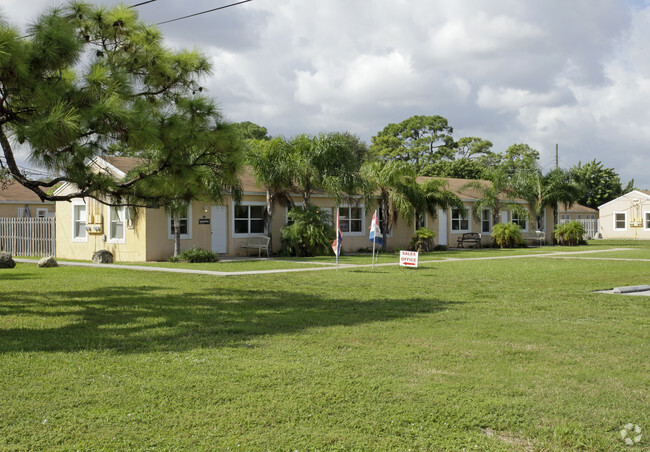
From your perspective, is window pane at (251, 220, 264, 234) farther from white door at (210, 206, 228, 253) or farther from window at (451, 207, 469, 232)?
window at (451, 207, 469, 232)

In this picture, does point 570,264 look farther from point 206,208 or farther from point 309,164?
point 206,208

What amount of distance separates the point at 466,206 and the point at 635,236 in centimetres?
1912

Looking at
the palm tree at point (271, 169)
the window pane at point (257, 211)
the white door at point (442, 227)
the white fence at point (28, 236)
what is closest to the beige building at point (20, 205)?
the white fence at point (28, 236)

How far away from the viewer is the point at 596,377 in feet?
19.1

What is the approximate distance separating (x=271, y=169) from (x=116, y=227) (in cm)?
612

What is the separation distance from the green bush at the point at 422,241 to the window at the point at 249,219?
7140 millimetres

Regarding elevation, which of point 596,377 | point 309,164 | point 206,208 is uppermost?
point 309,164

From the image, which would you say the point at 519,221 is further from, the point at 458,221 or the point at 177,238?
the point at 177,238

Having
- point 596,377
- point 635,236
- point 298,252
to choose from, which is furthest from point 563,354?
point 635,236

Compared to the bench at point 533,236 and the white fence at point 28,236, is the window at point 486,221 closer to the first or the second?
the bench at point 533,236

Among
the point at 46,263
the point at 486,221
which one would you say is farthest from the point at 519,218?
the point at 46,263

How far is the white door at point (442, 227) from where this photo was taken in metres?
30.7

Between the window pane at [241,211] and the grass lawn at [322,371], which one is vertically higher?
the window pane at [241,211]

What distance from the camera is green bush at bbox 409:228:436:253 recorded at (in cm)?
2708
